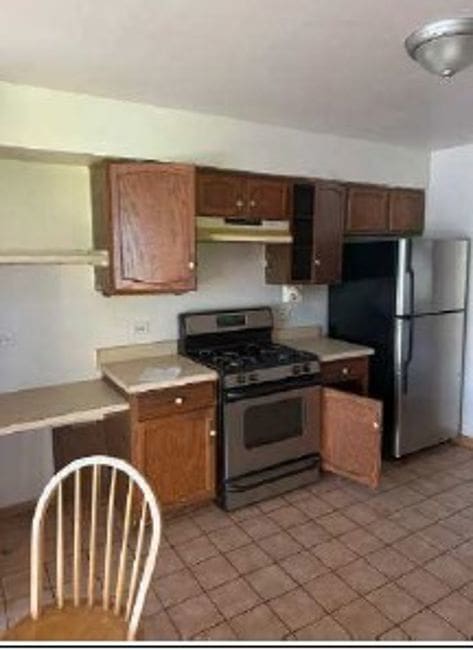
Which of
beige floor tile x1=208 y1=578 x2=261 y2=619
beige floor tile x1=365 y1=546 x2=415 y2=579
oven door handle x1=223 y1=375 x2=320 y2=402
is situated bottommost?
beige floor tile x1=208 y1=578 x2=261 y2=619

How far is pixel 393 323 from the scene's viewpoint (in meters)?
3.30

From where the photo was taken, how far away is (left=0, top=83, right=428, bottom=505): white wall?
2379 mm

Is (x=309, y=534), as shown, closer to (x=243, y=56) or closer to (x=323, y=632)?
(x=323, y=632)

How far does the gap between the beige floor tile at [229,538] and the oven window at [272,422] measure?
0.45 m

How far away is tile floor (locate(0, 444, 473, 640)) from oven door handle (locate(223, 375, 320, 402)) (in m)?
0.68

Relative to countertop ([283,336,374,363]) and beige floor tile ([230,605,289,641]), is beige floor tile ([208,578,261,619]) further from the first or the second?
countertop ([283,336,374,363])

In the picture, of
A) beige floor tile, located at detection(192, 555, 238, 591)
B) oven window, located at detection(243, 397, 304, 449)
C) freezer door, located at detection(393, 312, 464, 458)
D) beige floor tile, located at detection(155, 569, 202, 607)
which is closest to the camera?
beige floor tile, located at detection(155, 569, 202, 607)

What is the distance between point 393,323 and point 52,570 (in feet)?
8.01

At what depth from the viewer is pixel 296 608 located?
6.88 ft

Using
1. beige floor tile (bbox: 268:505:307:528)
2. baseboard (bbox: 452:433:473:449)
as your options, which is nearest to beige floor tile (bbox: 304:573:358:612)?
beige floor tile (bbox: 268:505:307:528)

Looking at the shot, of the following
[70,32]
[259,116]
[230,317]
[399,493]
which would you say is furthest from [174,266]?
[399,493]

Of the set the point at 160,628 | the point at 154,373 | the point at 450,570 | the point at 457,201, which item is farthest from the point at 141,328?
the point at 457,201

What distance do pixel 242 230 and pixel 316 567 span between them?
1.87 metres

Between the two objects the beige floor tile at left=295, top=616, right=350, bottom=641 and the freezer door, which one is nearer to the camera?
the beige floor tile at left=295, top=616, right=350, bottom=641
